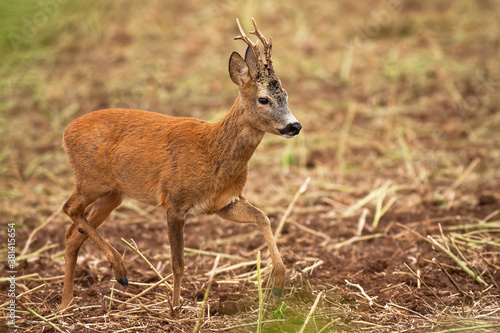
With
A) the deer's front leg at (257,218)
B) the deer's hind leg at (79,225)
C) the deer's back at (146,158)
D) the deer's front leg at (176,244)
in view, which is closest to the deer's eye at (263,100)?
the deer's back at (146,158)

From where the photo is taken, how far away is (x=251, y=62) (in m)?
4.70

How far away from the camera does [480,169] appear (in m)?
8.41

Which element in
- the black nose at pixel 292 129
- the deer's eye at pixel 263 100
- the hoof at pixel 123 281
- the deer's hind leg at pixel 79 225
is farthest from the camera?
the deer's hind leg at pixel 79 225

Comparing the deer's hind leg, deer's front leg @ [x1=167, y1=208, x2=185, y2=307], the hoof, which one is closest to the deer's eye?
deer's front leg @ [x1=167, y1=208, x2=185, y2=307]

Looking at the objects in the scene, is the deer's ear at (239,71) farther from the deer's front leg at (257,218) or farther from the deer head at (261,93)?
the deer's front leg at (257,218)

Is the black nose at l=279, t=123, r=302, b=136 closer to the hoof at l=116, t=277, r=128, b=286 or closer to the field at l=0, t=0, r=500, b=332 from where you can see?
the field at l=0, t=0, r=500, b=332

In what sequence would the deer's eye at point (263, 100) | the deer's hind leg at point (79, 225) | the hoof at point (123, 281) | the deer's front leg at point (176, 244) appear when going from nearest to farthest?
the deer's eye at point (263, 100)
the deer's front leg at point (176, 244)
the hoof at point (123, 281)
the deer's hind leg at point (79, 225)

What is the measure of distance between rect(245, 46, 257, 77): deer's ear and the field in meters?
1.31

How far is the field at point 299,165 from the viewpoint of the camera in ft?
16.1

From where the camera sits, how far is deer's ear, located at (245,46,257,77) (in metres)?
4.68

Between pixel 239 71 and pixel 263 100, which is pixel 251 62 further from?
pixel 263 100

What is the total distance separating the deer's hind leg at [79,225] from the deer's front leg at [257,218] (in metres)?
0.90

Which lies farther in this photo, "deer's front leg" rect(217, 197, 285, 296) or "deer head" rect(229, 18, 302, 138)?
"deer's front leg" rect(217, 197, 285, 296)

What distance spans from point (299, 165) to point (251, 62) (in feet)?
14.9
